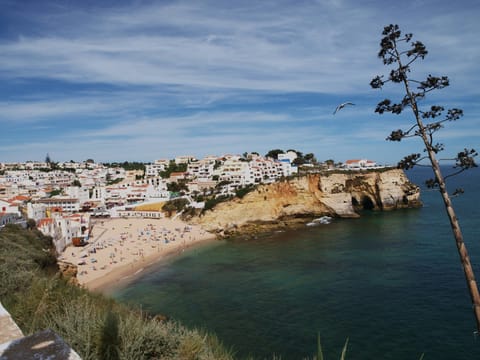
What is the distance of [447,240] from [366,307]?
19737mm

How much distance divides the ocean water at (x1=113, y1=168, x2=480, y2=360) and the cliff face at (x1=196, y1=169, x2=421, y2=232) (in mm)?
9589

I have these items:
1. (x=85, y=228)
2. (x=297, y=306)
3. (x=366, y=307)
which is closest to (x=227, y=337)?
(x=297, y=306)

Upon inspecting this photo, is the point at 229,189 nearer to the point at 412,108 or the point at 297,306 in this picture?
the point at 297,306

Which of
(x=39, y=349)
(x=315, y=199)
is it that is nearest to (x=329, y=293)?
(x=39, y=349)

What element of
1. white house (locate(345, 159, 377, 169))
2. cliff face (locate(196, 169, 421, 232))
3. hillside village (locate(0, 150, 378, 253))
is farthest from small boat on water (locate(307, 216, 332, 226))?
white house (locate(345, 159, 377, 169))

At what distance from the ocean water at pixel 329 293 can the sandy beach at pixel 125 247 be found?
106 inches

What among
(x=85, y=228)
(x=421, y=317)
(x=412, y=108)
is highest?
(x=412, y=108)

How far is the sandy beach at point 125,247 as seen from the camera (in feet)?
101

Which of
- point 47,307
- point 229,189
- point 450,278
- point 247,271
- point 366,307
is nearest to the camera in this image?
point 47,307

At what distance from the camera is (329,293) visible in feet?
72.8

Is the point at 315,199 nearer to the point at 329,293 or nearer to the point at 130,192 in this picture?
the point at 329,293

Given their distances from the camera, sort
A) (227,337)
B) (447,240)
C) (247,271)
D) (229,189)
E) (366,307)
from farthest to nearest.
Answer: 1. (229,189)
2. (447,240)
3. (247,271)
4. (366,307)
5. (227,337)

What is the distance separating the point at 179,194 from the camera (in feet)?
217

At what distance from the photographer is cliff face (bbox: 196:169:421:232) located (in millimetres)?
49844
